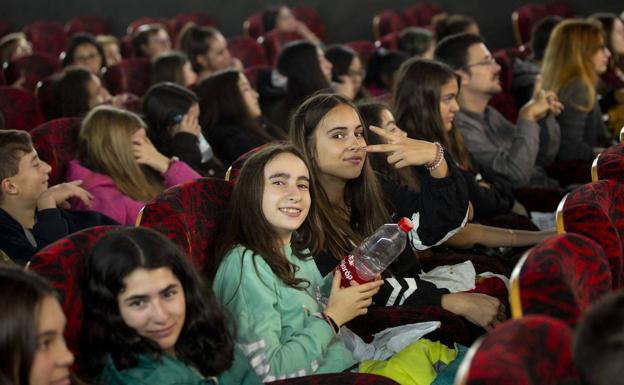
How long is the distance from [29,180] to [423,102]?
1484 mm

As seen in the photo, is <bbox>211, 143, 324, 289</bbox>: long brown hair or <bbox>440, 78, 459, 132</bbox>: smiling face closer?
<bbox>211, 143, 324, 289</bbox>: long brown hair

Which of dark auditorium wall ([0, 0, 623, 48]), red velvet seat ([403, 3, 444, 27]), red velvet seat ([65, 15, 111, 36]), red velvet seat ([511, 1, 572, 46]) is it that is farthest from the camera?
red velvet seat ([65, 15, 111, 36])

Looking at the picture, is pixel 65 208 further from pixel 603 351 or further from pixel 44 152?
pixel 603 351

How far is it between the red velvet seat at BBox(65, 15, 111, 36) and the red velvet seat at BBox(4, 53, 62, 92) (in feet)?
10.1

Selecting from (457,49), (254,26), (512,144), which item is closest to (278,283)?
(512,144)

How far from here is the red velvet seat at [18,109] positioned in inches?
169

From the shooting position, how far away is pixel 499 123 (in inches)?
173

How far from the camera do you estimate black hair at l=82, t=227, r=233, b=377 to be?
1906 mm

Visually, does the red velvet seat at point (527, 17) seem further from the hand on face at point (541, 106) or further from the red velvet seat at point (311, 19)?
the hand on face at point (541, 106)

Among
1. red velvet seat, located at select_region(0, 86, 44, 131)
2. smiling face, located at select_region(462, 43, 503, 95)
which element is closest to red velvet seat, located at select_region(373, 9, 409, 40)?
smiling face, located at select_region(462, 43, 503, 95)

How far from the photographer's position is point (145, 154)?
359 cm

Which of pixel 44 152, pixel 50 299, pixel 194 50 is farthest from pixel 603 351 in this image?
pixel 194 50

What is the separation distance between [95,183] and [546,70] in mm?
2426

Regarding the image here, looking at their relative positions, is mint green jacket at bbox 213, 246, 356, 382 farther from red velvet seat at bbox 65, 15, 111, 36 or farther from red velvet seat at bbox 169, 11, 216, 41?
red velvet seat at bbox 65, 15, 111, 36
